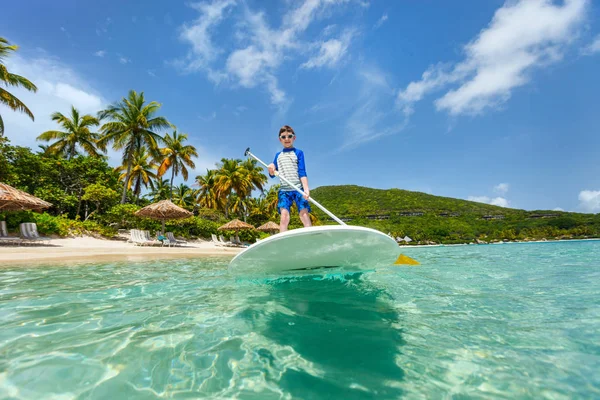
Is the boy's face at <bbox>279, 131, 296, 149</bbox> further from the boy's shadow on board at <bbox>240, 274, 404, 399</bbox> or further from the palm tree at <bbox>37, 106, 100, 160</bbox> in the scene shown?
the palm tree at <bbox>37, 106, 100, 160</bbox>

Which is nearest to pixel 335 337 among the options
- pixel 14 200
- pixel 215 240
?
pixel 14 200

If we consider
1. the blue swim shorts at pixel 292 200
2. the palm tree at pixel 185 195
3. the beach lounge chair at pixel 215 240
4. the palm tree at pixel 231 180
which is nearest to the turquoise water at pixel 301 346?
the blue swim shorts at pixel 292 200

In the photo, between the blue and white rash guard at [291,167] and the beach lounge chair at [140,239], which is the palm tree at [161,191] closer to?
the beach lounge chair at [140,239]

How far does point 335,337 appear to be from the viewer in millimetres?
2102

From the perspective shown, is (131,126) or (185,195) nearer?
(131,126)

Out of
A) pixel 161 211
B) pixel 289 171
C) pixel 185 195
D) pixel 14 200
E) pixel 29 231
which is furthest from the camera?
pixel 185 195

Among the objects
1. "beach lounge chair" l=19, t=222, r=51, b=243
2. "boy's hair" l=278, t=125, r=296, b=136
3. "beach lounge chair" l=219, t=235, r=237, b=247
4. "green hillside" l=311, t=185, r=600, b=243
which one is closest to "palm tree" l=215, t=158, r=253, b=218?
"beach lounge chair" l=219, t=235, r=237, b=247

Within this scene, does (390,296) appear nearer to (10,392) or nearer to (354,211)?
(10,392)

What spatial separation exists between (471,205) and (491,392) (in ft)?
245

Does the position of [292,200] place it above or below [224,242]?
above

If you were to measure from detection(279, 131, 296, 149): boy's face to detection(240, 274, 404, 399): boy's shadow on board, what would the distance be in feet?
7.52

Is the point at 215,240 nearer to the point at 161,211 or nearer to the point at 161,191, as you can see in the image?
the point at 161,211

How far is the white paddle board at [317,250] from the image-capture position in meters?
2.94

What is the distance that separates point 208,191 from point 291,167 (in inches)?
1352
